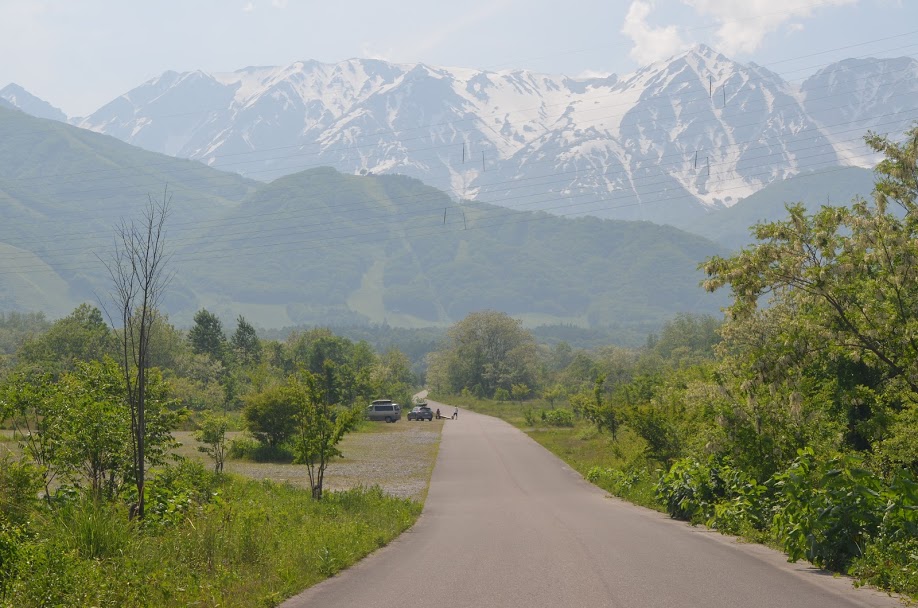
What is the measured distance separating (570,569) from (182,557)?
15.6 ft

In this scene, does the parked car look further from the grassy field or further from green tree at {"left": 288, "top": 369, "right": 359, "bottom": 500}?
the grassy field

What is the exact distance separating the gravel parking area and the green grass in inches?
365

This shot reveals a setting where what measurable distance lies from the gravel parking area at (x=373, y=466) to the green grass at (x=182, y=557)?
9273mm

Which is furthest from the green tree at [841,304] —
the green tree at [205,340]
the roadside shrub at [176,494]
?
the green tree at [205,340]

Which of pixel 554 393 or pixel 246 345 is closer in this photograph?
pixel 554 393

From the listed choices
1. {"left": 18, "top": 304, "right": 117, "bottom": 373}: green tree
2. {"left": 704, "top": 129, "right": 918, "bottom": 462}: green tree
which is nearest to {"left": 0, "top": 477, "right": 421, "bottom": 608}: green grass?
{"left": 704, "top": 129, "right": 918, "bottom": 462}: green tree

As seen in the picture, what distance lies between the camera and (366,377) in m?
64.9

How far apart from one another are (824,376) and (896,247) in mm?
3513

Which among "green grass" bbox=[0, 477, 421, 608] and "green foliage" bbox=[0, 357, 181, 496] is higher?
"green foliage" bbox=[0, 357, 181, 496]

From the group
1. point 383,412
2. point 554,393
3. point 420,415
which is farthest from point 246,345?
point 383,412

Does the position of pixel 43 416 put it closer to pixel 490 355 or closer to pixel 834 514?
pixel 834 514

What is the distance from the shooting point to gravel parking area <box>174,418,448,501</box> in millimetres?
24942

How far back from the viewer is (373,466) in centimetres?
3142

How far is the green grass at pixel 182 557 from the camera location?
811 cm
